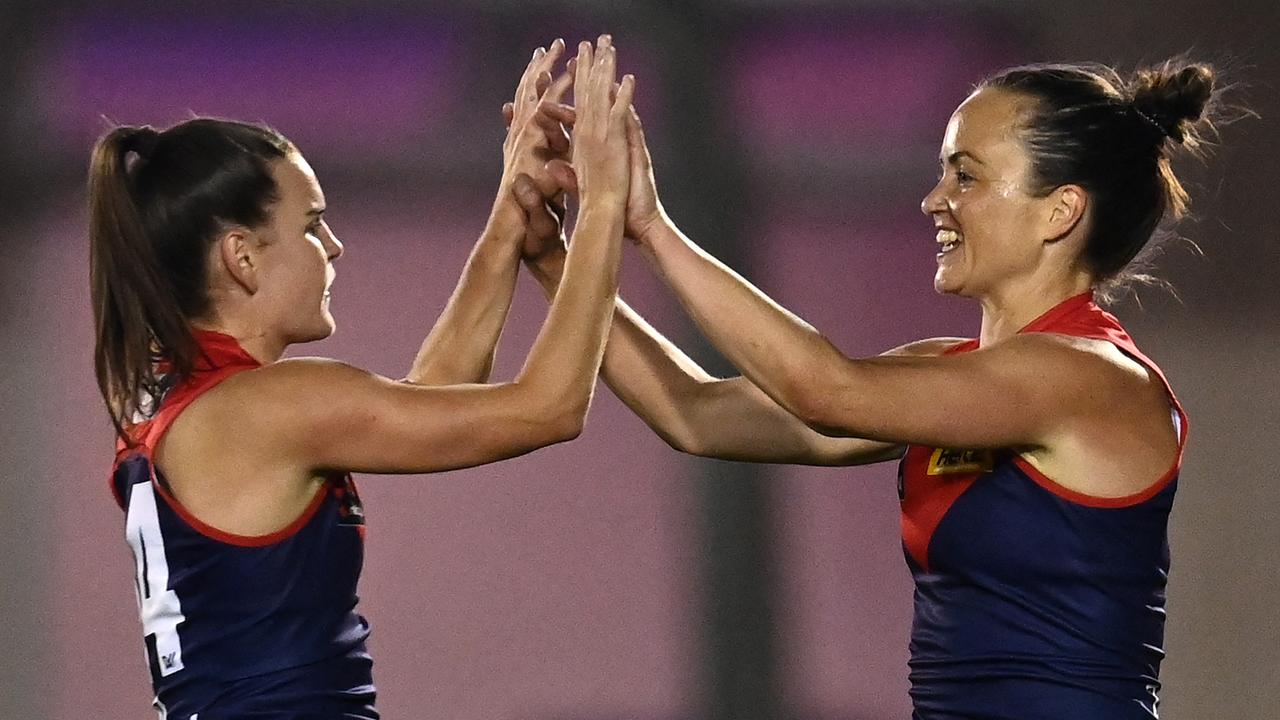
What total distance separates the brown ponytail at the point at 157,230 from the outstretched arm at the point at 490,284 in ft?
1.30

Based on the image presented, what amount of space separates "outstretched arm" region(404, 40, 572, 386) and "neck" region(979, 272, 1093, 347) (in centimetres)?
62

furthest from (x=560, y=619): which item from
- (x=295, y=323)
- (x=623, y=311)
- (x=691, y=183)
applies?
(x=295, y=323)

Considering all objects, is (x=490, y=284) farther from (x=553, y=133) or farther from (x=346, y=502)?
(x=346, y=502)

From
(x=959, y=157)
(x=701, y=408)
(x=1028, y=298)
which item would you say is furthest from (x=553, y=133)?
(x=1028, y=298)

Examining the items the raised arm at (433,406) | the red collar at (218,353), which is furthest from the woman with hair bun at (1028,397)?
the red collar at (218,353)

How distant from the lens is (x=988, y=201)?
1794 millimetres

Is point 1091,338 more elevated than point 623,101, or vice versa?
point 623,101

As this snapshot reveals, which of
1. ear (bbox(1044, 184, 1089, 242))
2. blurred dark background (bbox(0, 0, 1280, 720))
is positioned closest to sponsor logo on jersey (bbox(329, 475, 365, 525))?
ear (bbox(1044, 184, 1089, 242))

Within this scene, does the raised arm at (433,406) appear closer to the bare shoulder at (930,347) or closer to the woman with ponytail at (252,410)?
the woman with ponytail at (252,410)

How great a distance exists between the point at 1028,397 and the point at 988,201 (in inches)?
11.1

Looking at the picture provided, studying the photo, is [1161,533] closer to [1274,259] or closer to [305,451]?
[305,451]

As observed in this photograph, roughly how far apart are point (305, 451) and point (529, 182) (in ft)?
1.92

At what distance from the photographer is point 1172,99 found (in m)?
1.79

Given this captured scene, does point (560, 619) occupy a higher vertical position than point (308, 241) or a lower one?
lower
